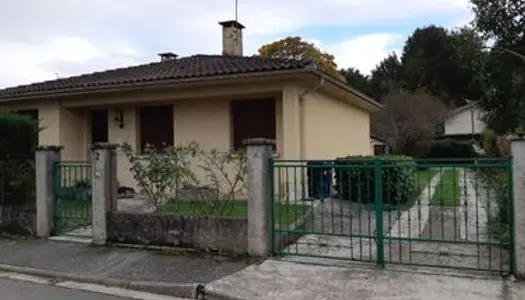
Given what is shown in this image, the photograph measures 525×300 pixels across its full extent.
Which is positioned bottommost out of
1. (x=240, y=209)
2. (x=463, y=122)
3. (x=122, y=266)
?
(x=122, y=266)

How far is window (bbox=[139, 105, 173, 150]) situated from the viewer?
14.9m

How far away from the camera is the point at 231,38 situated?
1944cm

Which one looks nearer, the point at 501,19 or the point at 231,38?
the point at 231,38

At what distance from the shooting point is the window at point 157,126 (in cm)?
1489

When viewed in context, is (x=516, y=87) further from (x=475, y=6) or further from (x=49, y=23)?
(x=49, y=23)

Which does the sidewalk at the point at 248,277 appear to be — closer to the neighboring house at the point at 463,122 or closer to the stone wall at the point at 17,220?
the stone wall at the point at 17,220

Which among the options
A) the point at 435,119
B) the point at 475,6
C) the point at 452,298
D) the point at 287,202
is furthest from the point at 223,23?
the point at 435,119

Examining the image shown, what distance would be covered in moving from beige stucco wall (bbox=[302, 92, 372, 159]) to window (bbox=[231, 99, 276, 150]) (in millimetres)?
965

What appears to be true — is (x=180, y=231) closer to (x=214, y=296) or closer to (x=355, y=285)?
(x=214, y=296)

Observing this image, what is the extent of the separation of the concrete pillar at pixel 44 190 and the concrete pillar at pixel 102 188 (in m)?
1.21

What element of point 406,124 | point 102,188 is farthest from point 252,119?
point 406,124

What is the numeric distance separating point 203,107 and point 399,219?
7804mm

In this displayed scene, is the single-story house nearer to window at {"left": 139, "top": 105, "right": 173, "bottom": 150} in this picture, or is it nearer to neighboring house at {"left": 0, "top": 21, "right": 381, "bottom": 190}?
neighboring house at {"left": 0, "top": 21, "right": 381, "bottom": 190}

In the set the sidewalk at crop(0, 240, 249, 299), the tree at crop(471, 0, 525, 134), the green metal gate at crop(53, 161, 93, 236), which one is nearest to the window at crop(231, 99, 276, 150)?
the green metal gate at crop(53, 161, 93, 236)
